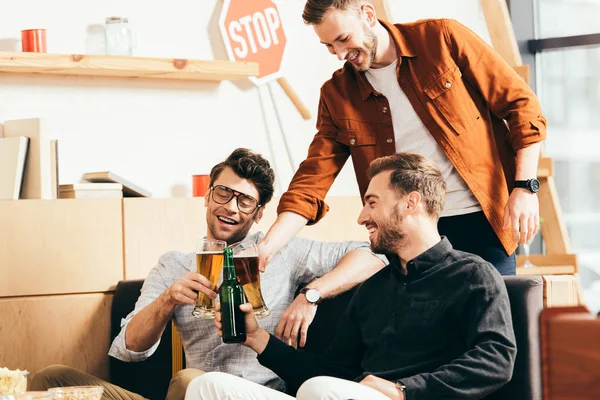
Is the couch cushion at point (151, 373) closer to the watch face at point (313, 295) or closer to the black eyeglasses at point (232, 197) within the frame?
the black eyeglasses at point (232, 197)

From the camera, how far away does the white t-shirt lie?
2572 millimetres

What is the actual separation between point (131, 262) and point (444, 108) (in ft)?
5.14

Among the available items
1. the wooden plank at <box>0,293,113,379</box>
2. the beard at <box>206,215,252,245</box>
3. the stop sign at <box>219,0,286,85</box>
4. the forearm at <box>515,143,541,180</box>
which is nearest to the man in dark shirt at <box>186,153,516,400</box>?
the forearm at <box>515,143,541,180</box>

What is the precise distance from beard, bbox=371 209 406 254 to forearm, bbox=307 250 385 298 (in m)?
0.31

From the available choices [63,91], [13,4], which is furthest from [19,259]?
[13,4]

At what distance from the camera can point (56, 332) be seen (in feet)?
11.5

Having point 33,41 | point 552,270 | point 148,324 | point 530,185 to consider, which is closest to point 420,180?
point 530,185

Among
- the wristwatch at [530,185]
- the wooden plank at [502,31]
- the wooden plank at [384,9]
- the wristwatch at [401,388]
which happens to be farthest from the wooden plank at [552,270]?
the wristwatch at [401,388]

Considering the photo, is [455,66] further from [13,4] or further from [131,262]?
[13,4]

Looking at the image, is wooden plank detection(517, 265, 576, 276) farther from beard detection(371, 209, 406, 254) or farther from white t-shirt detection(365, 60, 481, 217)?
beard detection(371, 209, 406, 254)

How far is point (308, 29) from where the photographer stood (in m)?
4.67

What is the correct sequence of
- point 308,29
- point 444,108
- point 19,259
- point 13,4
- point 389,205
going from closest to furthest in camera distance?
point 389,205, point 444,108, point 19,259, point 13,4, point 308,29

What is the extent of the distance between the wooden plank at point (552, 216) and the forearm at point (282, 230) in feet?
7.13

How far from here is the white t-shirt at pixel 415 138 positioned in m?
2.57
